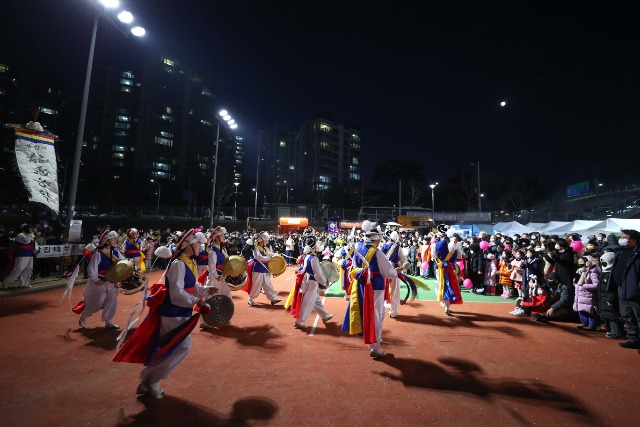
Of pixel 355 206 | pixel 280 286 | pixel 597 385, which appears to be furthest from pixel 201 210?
pixel 597 385

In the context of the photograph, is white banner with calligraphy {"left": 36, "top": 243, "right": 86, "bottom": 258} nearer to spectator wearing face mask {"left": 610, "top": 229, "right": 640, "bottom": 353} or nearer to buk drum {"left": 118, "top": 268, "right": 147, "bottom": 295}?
buk drum {"left": 118, "top": 268, "right": 147, "bottom": 295}

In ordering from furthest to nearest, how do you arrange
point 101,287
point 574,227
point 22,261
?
point 574,227, point 22,261, point 101,287

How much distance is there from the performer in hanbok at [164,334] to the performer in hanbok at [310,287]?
333 centimetres

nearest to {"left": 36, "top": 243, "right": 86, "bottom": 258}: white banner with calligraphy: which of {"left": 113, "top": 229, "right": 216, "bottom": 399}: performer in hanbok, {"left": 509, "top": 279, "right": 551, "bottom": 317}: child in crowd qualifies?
{"left": 113, "top": 229, "right": 216, "bottom": 399}: performer in hanbok

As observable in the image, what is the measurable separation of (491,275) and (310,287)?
806 centimetres

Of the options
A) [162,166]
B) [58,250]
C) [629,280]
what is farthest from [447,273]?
[162,166]

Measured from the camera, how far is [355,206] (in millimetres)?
60281

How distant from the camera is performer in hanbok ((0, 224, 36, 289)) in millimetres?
9875

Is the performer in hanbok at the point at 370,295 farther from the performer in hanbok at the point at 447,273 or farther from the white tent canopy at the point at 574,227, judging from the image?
the white tent canopy at the point at 574,227

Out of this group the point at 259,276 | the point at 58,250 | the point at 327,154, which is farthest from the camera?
the point at 327,154

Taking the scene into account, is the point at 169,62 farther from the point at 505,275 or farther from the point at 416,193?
the point at 505,275

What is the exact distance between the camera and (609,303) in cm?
630

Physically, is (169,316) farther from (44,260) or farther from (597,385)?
(44,260)

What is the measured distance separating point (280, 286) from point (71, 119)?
7531cm
